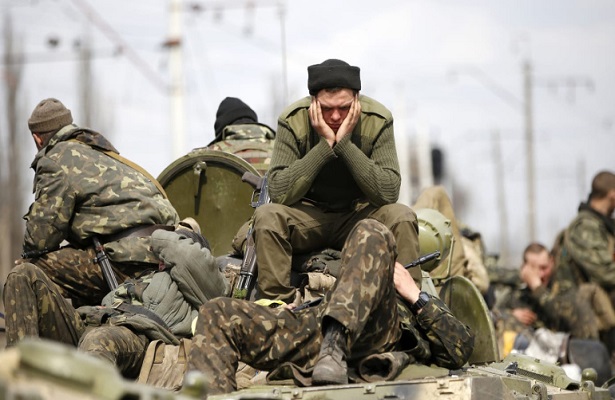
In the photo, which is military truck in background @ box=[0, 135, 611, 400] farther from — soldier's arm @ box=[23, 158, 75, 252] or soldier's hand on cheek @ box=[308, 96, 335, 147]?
soldier's arm @ box=[23, 158, 75, 252]

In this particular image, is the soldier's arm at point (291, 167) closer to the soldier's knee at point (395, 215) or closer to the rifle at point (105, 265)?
the soldier's knee at point (395, 215)

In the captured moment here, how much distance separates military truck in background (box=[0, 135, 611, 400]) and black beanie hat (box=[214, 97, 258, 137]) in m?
0.70

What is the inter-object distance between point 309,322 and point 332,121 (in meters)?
1.38

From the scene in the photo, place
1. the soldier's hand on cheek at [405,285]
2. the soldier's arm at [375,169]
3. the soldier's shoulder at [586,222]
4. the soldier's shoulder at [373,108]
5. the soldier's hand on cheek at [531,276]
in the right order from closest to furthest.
A: 1. the soldier's hand on cheek at [405,285]
2. the soldier's arm at [375,169]
3. the soldier's shoulder at [373,108]
4. the soldier's shoulder at [586,222]
5. the soldier's hand on cheek at [531,276]

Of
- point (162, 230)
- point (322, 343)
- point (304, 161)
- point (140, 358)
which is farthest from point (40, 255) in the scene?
point (322, 343)

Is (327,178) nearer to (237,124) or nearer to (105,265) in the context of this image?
(105,265)

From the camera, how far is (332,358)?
22.0 ft

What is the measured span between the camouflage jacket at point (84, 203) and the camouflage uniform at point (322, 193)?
162cm

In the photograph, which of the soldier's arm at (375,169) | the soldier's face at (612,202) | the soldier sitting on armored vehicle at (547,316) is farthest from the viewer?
the soldier's face at (612,202)

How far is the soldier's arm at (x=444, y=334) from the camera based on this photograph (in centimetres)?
731

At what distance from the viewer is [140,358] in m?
8.11

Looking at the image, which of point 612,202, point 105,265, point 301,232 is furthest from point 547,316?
point 301,232

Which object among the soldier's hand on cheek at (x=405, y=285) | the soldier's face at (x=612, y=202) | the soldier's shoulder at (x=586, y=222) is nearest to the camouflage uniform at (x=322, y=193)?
the soldier's hand on cheek at (x=405, y=285)

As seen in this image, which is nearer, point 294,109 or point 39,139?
point 294,109
